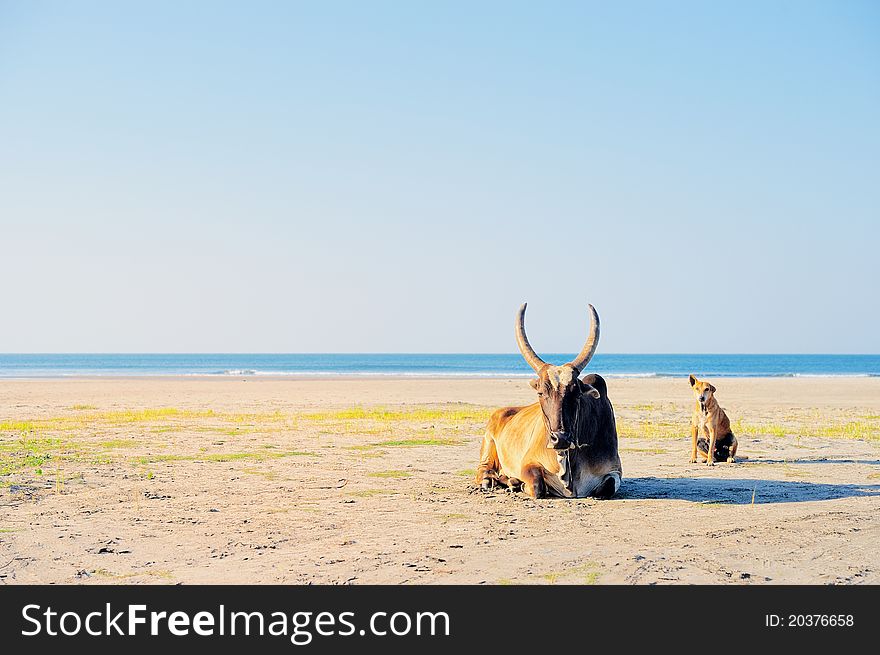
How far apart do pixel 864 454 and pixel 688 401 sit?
1995cm

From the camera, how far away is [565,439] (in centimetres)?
1103

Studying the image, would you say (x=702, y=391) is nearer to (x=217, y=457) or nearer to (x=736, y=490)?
(x=736, y=490)

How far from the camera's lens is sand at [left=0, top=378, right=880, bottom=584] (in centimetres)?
816

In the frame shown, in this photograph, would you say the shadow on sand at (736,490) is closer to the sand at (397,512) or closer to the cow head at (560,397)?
the sand at (397,512)

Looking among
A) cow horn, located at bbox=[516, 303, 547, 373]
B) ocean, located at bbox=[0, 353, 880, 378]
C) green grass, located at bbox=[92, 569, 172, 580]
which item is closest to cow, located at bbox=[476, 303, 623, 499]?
cow horn, located at bbox=[516, 303, 547, 373]

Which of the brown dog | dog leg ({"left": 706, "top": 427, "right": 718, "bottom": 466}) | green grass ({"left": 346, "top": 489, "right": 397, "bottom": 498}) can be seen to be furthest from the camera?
the brown dog

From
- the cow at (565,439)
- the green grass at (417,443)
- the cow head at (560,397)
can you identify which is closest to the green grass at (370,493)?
the cow at (565,439)

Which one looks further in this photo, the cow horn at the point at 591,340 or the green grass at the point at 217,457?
the green grass at the point at 217,457

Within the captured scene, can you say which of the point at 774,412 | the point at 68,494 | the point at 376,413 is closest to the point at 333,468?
the point at 68,494

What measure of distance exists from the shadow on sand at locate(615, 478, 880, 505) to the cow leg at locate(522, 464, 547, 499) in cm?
111

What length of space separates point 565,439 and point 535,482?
1.44m

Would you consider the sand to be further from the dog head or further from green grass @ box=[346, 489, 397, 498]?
the dog head

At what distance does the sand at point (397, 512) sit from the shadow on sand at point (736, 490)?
6cm

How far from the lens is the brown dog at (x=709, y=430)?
54.0 ft
